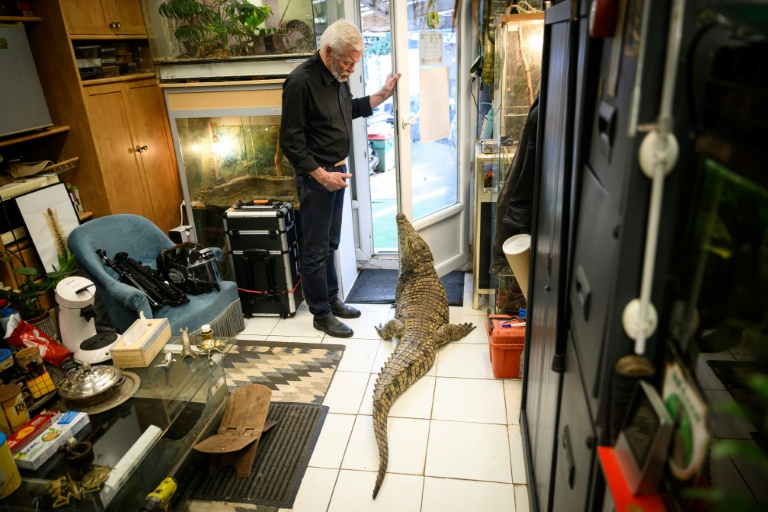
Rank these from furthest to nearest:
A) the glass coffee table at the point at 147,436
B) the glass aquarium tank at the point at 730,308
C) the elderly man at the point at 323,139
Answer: the elderly man at the point at 323,139 → the glass coffee table at the point at 147,436 → the glass aquarium tank at the point at 730,308

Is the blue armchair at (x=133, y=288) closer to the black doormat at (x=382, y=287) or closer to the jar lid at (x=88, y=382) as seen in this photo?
the jar lid at (x=88, y=382)

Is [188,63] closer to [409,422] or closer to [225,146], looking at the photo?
[225,146]

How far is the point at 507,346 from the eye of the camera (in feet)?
8.89

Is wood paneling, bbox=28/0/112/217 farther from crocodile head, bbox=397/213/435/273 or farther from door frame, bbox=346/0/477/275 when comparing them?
crocodile head, bbox=397/213/435/273

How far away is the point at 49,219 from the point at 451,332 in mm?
2519

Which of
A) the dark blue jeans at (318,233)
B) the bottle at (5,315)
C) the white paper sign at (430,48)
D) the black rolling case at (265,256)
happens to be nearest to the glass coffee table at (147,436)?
the bottle at (5,315)

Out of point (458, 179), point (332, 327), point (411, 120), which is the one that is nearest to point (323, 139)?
point (411, 120)

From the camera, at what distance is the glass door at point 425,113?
11.0ft

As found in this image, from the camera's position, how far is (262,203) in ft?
11.4

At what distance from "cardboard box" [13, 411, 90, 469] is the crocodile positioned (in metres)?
1.21

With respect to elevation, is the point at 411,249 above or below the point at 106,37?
below

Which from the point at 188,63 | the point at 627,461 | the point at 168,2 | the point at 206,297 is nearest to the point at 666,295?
the point at 627,461

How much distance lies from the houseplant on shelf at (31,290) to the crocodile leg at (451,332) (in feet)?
7.16

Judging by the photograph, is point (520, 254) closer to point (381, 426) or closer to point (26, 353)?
point (381, 426)
